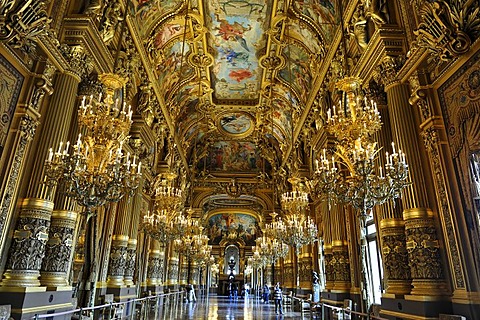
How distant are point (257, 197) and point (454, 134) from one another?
1997cm

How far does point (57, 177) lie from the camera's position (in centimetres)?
513

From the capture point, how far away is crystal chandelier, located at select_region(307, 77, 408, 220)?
530 cm

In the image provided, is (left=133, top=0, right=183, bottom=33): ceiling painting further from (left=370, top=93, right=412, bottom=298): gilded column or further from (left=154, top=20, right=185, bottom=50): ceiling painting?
(left=370, top=93, right=412, bottom=298): gilded column

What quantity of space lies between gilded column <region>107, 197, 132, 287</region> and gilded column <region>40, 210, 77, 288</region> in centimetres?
378

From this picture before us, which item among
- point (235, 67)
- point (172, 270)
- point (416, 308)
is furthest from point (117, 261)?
point (235, 67)

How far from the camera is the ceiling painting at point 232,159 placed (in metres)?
25.6

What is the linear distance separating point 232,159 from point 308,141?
36.9 ft

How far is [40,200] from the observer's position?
6.12 m

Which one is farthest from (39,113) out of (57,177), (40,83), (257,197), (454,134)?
(257,197)

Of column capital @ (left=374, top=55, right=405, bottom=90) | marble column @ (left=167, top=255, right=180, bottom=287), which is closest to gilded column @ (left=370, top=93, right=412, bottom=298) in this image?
column capital @ (left=374, top=55, right=405, bottom=90)

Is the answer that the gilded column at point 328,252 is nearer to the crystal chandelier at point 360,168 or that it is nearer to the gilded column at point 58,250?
the crystal chandelier at point 360,168

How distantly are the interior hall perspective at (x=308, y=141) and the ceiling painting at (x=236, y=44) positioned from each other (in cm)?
8

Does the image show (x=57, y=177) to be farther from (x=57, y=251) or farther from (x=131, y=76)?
(x=131, y=76)

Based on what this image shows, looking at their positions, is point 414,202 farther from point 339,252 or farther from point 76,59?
point 76,59
